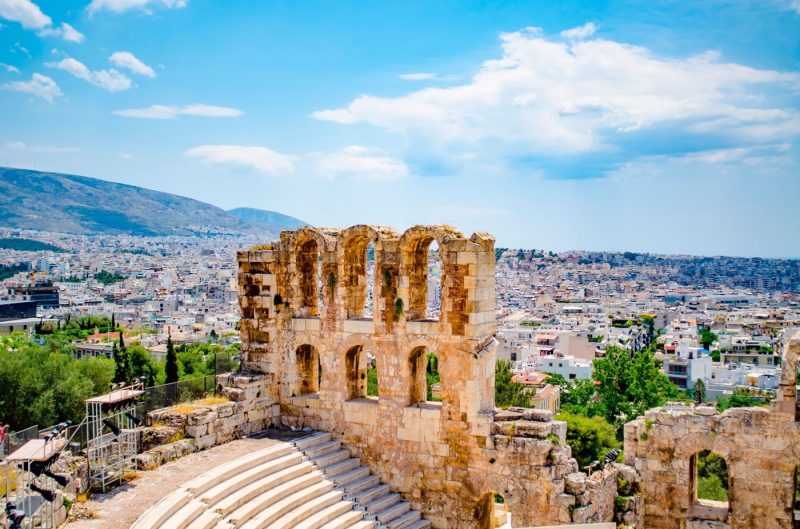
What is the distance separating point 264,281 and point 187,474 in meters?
6.45

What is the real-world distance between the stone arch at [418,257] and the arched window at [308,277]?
3078mm

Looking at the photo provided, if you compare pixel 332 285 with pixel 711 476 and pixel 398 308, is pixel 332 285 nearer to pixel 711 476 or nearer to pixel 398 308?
pixel 398 308

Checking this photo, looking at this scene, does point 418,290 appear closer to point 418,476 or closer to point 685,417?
point 418,476

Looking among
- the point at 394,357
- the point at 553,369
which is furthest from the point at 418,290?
the point at 553,369

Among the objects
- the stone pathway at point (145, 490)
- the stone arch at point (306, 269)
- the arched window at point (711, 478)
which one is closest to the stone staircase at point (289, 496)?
the stone pathway at point (145, 490)

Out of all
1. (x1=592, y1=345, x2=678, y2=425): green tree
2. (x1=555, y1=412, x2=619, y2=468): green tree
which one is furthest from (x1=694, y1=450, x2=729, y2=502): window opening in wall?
(x1=555, y1=412, x2=619, y2=468): green tree

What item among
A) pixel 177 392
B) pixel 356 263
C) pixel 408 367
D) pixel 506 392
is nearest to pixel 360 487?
pixel 408 367

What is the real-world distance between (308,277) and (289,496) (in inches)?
A: 269

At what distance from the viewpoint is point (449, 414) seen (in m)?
18.8

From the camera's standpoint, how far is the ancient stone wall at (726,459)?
57.0 feet

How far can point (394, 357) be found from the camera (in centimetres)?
1953

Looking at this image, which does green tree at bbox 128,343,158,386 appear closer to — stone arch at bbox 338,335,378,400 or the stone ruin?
the stone ruin

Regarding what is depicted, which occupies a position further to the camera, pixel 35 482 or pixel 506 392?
pixel 506 392

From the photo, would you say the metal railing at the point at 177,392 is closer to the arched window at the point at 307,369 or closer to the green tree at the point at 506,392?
the arched window at the point at 307,369
